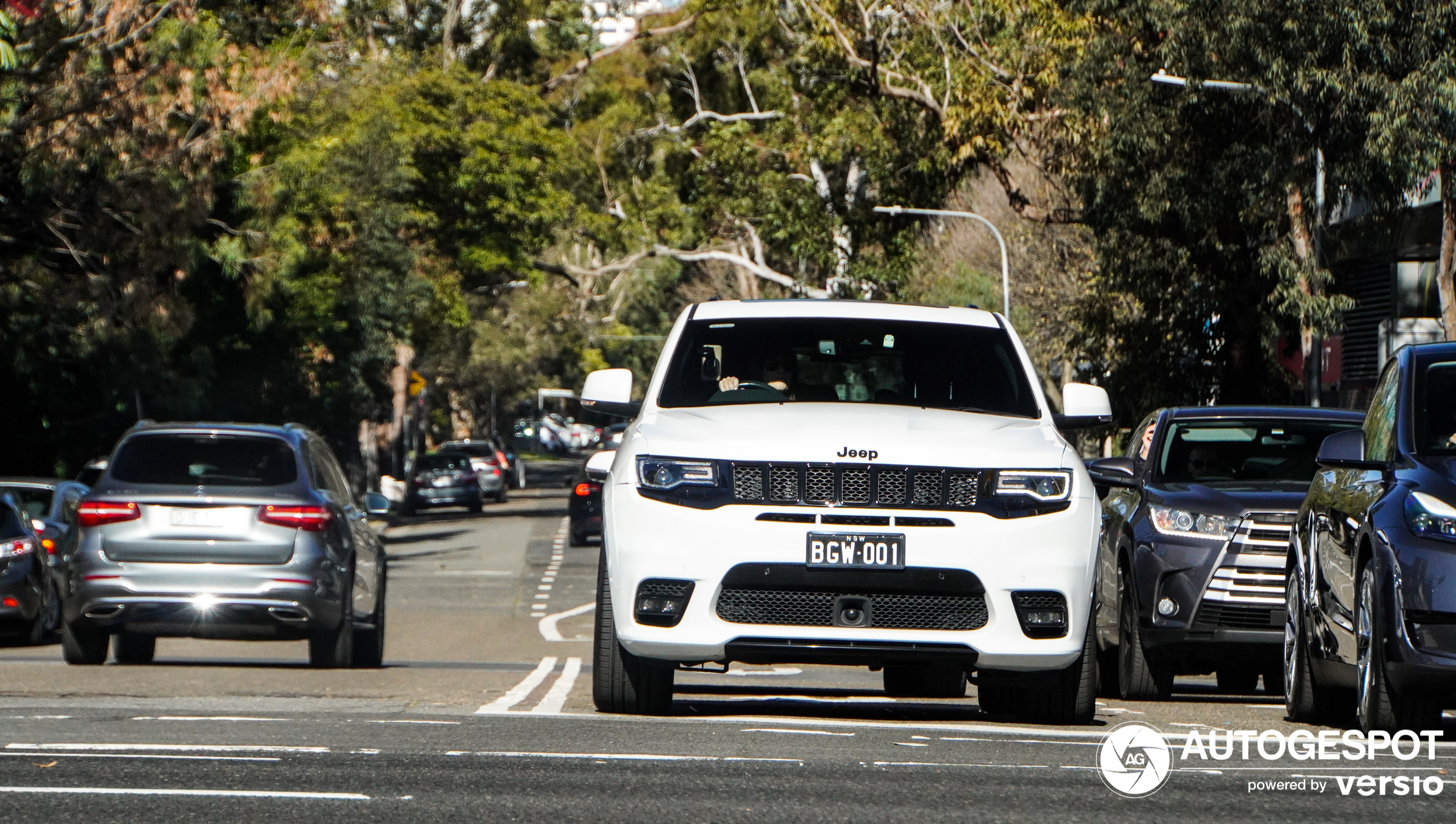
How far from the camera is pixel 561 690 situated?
12.8m

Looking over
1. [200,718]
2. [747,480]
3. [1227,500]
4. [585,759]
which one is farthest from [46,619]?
[585,759]

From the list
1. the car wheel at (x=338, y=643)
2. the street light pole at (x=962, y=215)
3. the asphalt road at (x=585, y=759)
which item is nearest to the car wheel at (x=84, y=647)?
the asphalt road at (x=585, y=759)

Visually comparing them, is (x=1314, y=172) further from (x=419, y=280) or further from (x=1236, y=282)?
(x=419, y=280)

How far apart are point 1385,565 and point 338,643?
8.13 metres

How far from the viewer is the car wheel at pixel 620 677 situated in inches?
351

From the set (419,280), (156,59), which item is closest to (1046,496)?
(156,59)

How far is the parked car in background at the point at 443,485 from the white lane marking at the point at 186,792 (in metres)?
44.8

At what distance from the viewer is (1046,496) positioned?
28.1 ft

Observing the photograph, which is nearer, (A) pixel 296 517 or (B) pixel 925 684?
(B) pixel 925 684

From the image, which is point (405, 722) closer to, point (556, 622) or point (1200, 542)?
point (1200, 542)

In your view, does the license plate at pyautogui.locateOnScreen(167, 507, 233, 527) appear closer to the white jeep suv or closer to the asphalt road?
the asphalt road

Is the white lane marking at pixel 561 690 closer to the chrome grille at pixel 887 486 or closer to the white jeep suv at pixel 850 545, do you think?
the white jeep suv at pixel 850 545

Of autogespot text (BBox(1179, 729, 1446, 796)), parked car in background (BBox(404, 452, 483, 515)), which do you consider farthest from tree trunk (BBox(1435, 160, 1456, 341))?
parked car in background (BBox(404, 452, 483, 515))

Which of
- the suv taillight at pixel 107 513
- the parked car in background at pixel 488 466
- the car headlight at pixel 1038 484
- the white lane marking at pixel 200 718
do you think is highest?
the car headlight at pixel 1038 484
